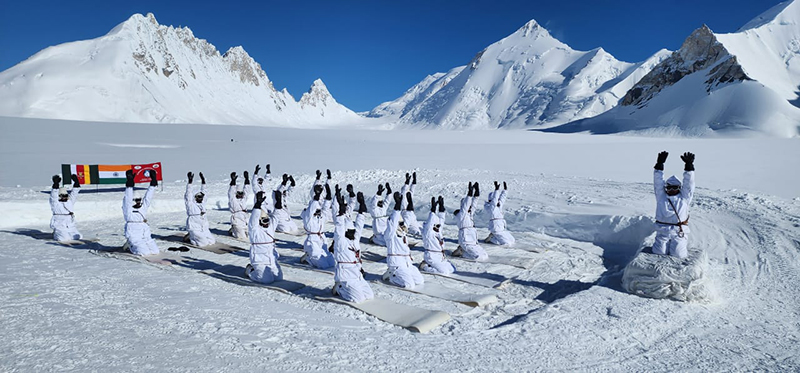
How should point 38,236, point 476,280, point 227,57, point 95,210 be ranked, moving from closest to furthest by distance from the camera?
point 476,280
point 38,236
point 95,210
point 227,57

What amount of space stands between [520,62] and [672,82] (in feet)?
236

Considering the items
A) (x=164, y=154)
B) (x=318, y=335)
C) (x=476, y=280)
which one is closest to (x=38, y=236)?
(x=318, y=335)

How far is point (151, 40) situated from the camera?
136m

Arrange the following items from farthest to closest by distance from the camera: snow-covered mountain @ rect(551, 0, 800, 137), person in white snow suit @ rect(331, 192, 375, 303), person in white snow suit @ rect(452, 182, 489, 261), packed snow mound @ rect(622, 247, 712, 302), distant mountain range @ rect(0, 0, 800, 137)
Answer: distant mountain range @ rect(0, 0, 800, 137) → snow-covered mountain @ rect(551, 0, 800, 137) → person in white snow suit @ rect(452, 182, 489, 261) → person in white snow suit @ rect(331, 192, 375, 303) → packed snow mound @ rect(622, 247, 712, 302)

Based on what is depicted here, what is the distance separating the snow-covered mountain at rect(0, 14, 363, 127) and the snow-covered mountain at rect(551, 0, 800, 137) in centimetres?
8932

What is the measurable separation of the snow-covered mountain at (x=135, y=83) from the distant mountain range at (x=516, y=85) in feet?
1.23

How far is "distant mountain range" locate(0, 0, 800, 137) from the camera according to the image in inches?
2616

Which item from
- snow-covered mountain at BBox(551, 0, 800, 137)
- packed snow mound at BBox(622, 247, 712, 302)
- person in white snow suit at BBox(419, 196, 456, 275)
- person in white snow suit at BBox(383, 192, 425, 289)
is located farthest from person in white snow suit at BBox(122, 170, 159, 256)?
snow-covered mountain at BBox(551, 0, 800, 137)

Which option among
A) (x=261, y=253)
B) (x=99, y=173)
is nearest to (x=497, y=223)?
(x=261, y=253)

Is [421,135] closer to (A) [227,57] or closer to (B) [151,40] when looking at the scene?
(B) [151,40]

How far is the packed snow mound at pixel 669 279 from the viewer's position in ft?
20.7

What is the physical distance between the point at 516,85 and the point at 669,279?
141 m

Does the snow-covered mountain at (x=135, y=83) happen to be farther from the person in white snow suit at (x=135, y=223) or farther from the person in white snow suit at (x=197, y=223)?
the person in white snow suit at (x=135, y=223)

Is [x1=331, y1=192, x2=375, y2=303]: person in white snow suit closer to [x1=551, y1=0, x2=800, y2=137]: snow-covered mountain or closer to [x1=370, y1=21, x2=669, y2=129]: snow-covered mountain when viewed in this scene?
[x1=551, y1=0, x2=800, y2=137]: snow-covered mountain
